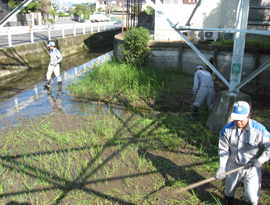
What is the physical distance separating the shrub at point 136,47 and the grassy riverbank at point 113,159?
120 inches

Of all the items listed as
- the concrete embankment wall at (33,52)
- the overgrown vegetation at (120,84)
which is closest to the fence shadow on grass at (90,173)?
the overgrown vegetation at (120,84)

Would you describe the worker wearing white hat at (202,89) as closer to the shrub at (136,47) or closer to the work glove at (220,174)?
the work glove at (220,174)

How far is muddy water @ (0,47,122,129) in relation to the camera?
680cm

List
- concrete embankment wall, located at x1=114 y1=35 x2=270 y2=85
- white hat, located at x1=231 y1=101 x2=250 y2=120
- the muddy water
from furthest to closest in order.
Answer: concrete embankment wall, located at x1=114 y1=35 x2=270 y2=85 → the muddy water → white hat, located at x1=231 y1=101 x2=250 y2=120

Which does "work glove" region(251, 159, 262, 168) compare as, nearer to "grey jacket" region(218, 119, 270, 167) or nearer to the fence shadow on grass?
"grey jacket" region(218, 119, 270, 167)

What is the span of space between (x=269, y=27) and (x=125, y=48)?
6.34 metres

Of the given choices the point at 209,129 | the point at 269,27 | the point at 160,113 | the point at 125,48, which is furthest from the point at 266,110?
the point at 269,27

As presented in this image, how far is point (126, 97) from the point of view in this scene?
25.7 feet

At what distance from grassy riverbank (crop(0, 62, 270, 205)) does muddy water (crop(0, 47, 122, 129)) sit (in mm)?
378

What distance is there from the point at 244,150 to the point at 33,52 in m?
12.7

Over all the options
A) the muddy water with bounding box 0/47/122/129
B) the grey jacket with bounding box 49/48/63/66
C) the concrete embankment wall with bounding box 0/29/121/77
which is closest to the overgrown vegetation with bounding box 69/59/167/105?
the muddy water with bounding box 0/47/122/129

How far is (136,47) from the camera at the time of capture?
9742mm

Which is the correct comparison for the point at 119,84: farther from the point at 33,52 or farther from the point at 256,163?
the point at 33,52

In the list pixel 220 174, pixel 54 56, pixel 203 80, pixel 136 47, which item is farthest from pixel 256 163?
pixel 54 56
